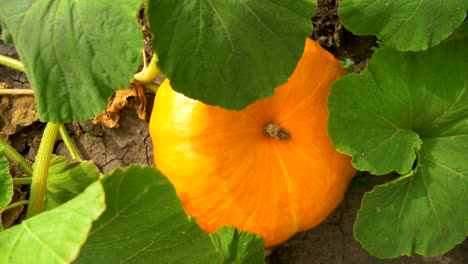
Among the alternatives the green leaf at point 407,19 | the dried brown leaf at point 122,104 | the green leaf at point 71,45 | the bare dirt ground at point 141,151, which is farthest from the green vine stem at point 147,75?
the green leaf at point 407,19

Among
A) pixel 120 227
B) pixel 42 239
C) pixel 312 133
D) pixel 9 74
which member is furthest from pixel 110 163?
pixel 42 239

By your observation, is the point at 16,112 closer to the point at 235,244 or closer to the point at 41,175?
the point at 41,175

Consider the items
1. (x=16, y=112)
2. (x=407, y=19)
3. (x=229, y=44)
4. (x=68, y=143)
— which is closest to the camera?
(x=229, y=44)

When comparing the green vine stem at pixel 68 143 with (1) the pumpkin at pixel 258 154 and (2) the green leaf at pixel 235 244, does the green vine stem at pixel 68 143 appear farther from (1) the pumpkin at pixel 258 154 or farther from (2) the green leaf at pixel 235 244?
(2) the green leaf at pixel 235 244

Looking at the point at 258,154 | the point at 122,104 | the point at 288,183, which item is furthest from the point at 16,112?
the point at 288,183

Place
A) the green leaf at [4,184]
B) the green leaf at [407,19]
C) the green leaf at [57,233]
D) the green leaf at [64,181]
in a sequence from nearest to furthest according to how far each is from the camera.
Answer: the green leaf at [57,233] → the green leaf at [4,184] → the green leaf at [407,19] → the green leaf at [64,181]

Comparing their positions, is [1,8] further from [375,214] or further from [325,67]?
[375,214]
